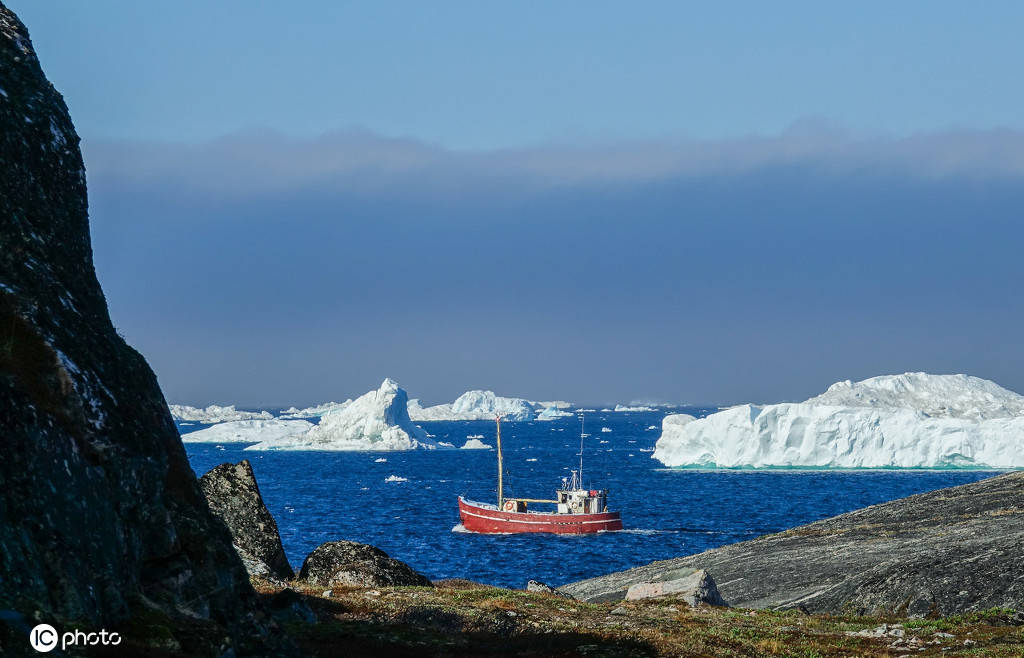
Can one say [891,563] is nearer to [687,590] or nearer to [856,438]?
[687,590]

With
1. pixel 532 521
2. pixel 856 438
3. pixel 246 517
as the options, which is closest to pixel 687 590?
pixel 246 517

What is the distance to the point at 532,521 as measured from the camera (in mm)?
101188

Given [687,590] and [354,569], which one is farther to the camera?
[687,590]

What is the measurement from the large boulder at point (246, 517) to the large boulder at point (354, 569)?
1.09 meters

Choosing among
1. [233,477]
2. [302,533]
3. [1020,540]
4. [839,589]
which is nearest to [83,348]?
[233,477]

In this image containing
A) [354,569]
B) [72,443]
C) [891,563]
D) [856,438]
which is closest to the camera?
[72,443]

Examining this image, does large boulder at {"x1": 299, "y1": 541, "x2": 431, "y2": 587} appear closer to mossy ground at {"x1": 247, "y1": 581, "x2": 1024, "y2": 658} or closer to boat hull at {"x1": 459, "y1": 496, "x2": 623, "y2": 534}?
mossy ground at {"x1": 247, "y1": 581, "x2": 1024, "y2": 658}

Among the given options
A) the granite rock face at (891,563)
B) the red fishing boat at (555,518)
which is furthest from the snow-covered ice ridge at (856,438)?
the granite rock face at (891,563)

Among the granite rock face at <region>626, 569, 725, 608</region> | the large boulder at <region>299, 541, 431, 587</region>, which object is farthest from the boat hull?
the large boulder at <region>299, 541, 431, 587</region>

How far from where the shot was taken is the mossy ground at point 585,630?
17.2m

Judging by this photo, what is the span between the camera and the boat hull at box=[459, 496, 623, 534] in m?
98.8

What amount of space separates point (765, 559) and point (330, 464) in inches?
6450

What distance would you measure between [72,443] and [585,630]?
12.1 m

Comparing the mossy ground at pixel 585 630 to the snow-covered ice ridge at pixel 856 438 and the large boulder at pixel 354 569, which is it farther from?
the snow-covered ice ridge at pixel 856 438
